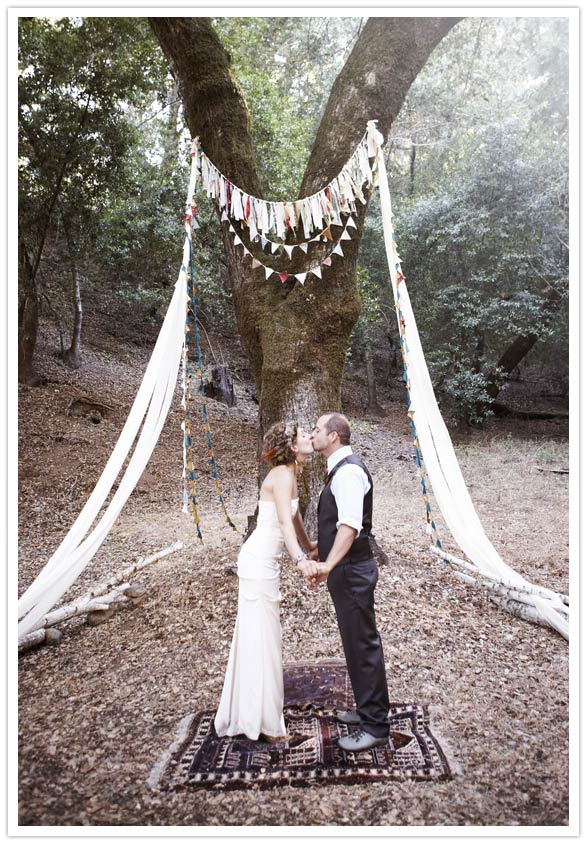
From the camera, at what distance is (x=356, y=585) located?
7.34ft

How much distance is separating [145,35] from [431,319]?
6.23m

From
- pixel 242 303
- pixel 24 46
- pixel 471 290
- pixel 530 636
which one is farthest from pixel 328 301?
pixel 471 290

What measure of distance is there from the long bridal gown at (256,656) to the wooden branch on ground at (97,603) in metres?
1.41

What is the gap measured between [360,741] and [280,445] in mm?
1191

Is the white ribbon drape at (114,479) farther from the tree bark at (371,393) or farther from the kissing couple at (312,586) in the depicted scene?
the tree bark at (371,393)

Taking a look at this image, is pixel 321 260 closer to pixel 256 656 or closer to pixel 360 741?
pixel 256 656

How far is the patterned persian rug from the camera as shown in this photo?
2055 mm

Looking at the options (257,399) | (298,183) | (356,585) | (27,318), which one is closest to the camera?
(356,585)

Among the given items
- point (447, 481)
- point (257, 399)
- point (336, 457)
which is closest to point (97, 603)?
point (336, 457)

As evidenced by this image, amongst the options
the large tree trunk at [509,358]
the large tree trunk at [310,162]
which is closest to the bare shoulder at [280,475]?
the large tree trunk at [310,162]

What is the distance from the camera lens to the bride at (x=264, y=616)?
90.0 inches

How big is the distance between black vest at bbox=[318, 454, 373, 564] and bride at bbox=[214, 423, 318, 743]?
0.35 feet

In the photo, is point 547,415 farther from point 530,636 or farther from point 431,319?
point 530,636

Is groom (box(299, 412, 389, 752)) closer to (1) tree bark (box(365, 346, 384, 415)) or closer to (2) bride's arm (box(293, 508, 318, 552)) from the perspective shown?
(2) bride's arm (box(293, 508, 318, 552))
